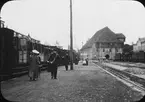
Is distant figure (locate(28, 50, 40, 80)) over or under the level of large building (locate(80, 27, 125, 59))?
under

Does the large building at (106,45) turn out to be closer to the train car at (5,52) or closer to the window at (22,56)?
the window at (22,56)

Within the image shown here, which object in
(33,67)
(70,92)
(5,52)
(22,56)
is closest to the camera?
(70,92)

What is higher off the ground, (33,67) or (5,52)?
(5,52)

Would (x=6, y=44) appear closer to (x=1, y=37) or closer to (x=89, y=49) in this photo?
(x=1, y=37)

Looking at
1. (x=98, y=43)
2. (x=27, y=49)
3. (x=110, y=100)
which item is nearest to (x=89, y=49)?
(x=98, y=43)

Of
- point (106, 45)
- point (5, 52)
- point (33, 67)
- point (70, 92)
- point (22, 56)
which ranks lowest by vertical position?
point (70, 92)

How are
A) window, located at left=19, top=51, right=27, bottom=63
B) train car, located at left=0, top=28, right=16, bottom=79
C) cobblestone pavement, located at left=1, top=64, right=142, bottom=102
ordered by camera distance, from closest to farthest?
cobblestone pavement, located at left=1, top=64, right=142, bottom=102 → train car, located at left=0, top=28, right=16, bottom=79 → window, located at left=19, top=51, right=27, bottom=63

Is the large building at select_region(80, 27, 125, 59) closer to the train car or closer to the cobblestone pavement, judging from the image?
the train car

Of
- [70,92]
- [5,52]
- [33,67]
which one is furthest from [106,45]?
[70,92]

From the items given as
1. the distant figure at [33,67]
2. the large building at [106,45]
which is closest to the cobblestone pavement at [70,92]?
the distant figure at [33,67]

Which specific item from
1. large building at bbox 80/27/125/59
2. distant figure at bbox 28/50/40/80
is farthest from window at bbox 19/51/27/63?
large building at bbox 80/27/125/59

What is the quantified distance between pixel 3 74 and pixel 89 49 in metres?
87.4

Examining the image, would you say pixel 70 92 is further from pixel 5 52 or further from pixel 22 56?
pixel 22 56

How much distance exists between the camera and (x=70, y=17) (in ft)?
73.7
